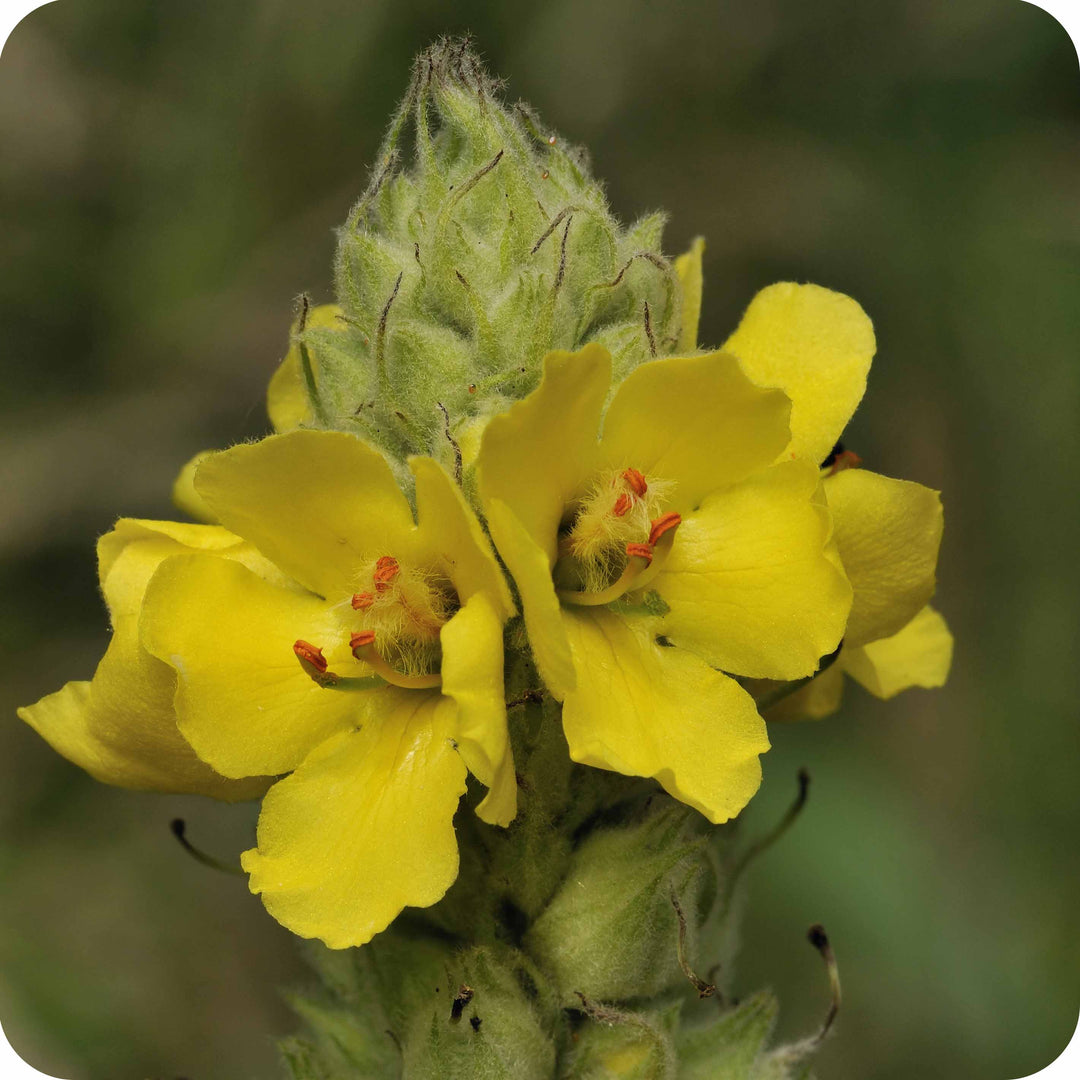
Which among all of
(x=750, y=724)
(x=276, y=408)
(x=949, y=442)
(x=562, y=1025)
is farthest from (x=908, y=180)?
(x=562, y=1025)

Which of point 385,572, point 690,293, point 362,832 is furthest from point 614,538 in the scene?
point 690,293

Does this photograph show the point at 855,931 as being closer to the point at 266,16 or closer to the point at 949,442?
the point at 949,442

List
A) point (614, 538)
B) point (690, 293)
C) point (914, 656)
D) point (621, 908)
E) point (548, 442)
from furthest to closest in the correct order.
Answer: point (914, 656)
point (690, 293)
point (621, 908)
point (614, 538)
point (548, 442)

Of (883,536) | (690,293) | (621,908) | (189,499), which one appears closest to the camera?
(621,908)

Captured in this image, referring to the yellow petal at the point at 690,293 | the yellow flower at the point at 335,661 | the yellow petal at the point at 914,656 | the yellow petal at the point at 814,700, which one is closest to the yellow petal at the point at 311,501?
the yellow flower at the point at 335,661

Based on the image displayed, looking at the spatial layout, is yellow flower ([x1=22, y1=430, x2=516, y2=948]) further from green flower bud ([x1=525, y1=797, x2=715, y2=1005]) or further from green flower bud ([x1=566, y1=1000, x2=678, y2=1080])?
green flower bud ([x1=566, y1=1000, x2=678, y2=1080])

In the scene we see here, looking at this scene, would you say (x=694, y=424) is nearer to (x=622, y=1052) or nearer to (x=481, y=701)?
(x=481, y=701)
